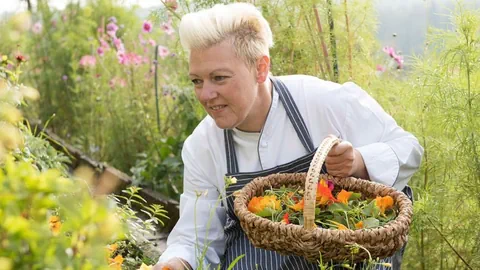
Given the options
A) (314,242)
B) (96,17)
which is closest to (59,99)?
(96,17)

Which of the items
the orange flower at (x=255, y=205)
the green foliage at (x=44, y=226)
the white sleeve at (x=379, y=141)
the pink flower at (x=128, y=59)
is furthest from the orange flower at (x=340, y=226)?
the pink flower at (x=128, y=59)

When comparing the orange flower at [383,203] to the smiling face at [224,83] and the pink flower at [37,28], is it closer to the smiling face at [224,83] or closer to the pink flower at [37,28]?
the smiling face at [224,83]

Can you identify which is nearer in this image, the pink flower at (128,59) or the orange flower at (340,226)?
the orange flower at (340,226)

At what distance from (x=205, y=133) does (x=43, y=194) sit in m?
1.62

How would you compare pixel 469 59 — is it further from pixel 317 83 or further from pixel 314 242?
pixel 314 242

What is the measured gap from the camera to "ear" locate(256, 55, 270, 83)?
2.32 m

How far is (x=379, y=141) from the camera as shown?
93.2 inches

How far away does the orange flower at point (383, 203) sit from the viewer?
1976 millimetres

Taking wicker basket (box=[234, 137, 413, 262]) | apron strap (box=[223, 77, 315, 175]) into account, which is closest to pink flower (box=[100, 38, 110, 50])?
apron strap (box=[223, 77, 315, 175])

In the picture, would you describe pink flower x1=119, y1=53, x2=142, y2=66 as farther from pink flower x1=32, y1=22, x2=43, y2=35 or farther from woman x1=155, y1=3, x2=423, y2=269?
woman x1=155, y1=3, x2=423, y2=269

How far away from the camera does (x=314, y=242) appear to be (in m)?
1.75

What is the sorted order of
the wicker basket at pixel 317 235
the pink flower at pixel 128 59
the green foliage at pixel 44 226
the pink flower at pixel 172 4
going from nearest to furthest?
the green foliage at pixel 44 226 → the wicker basket at pixel 317 235 → the pink flower at pixel 172 4 → the pink flower at pixel 128 59

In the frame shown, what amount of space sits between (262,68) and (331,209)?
2.00 ft

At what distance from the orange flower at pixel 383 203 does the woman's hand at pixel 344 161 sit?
0.20 m
